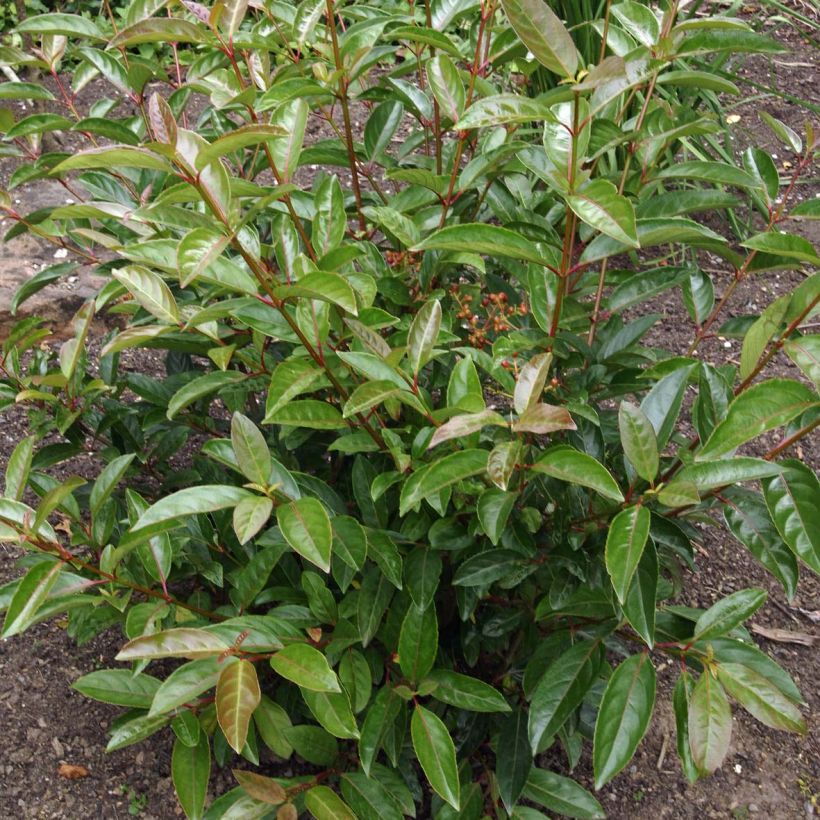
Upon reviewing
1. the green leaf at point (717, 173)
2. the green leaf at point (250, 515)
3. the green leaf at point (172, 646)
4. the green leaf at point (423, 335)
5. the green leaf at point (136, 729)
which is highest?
the green leaf at point (717, 173)

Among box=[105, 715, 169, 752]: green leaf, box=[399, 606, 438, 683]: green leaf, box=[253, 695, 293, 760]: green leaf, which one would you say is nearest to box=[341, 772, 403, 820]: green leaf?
box=[253, 695, 293, 760]: green leaf

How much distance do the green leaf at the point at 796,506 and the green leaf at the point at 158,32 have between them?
3.62 ft

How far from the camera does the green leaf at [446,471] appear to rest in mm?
1384

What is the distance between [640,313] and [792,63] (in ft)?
6.81

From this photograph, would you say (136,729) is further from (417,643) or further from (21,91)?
(21,91)

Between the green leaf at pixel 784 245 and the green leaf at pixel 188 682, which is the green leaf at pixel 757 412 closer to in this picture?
the green leaf at pixel 784 245

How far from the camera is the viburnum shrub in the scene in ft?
4.50

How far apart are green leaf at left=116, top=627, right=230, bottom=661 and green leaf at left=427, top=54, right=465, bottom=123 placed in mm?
966

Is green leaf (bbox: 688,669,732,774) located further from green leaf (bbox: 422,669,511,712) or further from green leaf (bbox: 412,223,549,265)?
green leaf (bbox: 412,223,549,265)

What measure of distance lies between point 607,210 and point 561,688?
81cm

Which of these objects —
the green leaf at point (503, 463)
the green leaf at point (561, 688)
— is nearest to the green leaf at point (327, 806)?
the green leaf at point (561, 688)

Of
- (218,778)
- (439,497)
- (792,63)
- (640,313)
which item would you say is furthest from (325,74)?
(792,63)

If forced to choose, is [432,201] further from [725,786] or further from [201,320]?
[725,786]

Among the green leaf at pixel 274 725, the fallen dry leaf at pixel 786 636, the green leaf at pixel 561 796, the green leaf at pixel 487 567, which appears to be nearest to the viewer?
the green leaf at pixel 487 567
